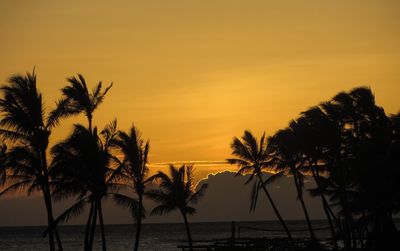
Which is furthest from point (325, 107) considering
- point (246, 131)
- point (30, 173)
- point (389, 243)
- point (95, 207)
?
point (30, 173)

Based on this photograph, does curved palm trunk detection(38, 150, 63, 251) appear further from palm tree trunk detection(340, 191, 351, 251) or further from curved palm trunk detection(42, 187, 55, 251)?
palm tree trunk detection(340, 191, 351, 251)

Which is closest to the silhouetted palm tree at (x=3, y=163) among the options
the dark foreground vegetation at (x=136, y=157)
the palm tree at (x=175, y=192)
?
the dark foreground vegetation at (x=136, y=157)

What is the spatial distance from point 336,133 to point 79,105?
16.8 meters

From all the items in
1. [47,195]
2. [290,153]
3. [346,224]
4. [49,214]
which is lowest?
[346,224]

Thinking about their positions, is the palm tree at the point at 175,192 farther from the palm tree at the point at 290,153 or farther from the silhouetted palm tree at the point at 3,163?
the silhouetted palm tree at the point at 3,163

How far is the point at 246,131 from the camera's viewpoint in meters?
55.3

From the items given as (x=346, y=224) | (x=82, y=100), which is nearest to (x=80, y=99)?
(x=82, y=100)

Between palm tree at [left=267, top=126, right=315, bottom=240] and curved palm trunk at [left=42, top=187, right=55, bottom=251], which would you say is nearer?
curved palm trunk at [left=42, top=187, right=55, bottom=251]

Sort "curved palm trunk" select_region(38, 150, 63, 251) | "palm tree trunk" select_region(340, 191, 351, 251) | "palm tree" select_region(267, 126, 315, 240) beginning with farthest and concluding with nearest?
"palm tree" select_region(267, 126, 315, 240) < "palm tree trunk" select_region(340, 191, 351, 251) < "curved palm trunk" select_region(38, 150, 63, 251)

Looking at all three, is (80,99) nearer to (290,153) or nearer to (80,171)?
(80,171)

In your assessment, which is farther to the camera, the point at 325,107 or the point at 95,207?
the point at 325,107

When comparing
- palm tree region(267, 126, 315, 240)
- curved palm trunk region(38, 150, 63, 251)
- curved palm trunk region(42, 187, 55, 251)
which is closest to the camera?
curved palm trunk region(38, 150, 63, 251)

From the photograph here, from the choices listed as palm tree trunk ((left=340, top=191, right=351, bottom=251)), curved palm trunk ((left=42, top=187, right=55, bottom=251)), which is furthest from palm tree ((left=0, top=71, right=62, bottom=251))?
palm tree trunk ((left=340, top=191, right=351, bottom=251))

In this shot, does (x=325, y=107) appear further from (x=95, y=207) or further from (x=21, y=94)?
(x=21, y=94)
